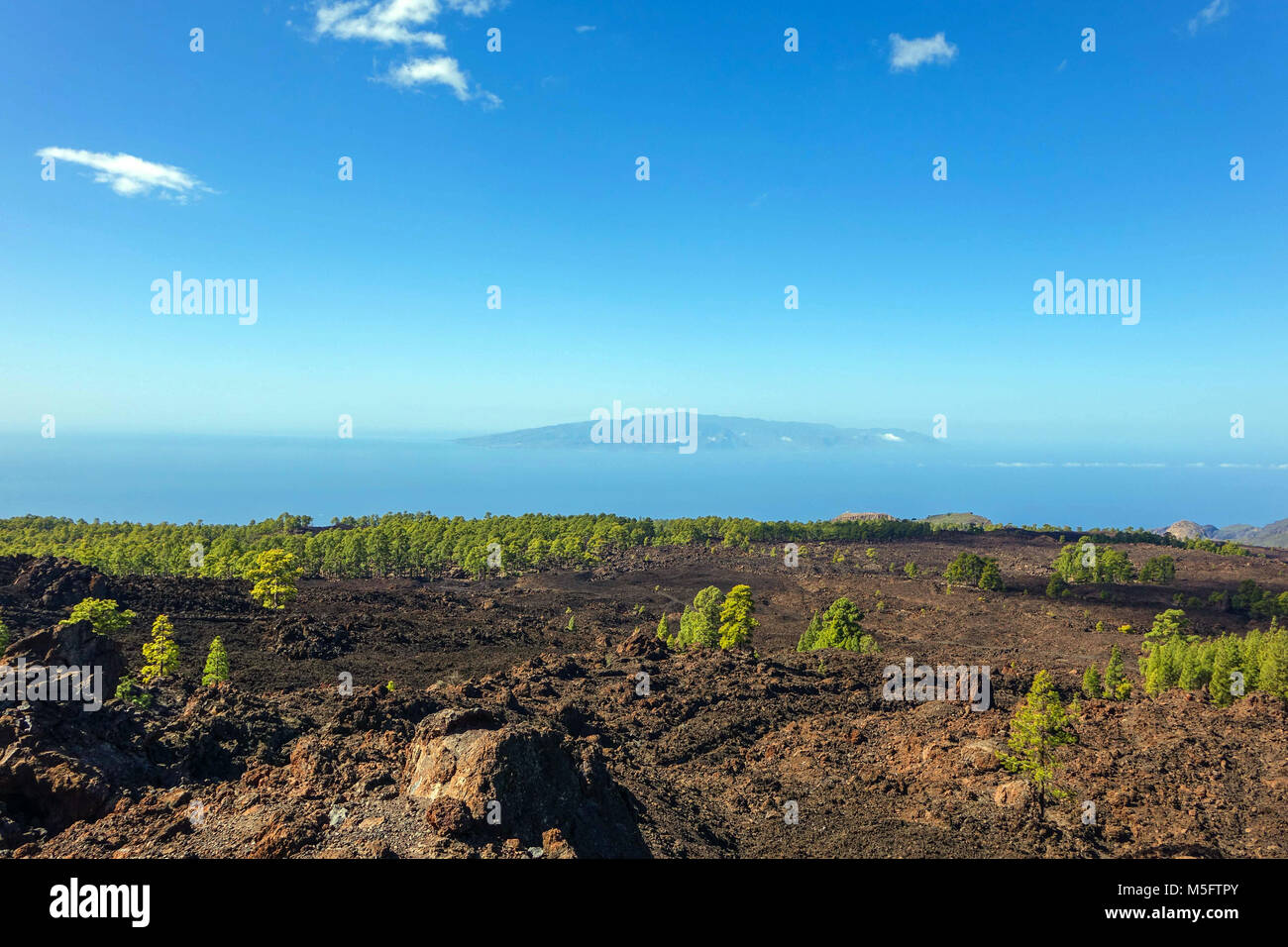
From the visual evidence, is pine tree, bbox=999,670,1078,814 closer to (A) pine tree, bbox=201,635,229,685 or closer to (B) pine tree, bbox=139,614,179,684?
(A) pine tree, bbox=201,635,229,685

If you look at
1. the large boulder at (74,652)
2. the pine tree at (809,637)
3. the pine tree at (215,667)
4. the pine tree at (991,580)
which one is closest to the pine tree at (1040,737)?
the pine tree at (809,637)

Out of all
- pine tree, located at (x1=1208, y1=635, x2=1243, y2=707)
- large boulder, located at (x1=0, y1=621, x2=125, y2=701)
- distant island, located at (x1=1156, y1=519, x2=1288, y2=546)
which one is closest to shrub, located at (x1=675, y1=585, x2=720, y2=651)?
pine tree, located at (x1=1208, y1=635, x2=1243, y2=707)

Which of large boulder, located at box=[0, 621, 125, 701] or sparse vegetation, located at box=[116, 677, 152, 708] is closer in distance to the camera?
large boulder, located at box=[0, 621, 125, 701]

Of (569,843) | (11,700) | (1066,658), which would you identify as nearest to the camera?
(569,843)
